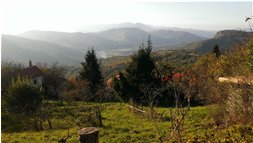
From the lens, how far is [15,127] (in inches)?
622

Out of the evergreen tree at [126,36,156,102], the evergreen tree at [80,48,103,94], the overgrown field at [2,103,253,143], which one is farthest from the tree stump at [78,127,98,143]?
the evergreen tree at [80,48,103,94]

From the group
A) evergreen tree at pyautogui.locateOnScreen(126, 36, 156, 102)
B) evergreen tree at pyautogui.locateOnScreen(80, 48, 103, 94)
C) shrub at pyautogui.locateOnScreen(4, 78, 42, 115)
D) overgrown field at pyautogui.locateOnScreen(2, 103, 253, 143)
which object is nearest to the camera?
overgrown field at pyautogui.locateOnScreen(2, 103, 253, 143)

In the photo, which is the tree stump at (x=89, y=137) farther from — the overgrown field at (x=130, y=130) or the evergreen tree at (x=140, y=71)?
the evergreen tree at (x=140, y=71)

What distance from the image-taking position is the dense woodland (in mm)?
9344

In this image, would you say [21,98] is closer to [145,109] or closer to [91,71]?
[145,109]

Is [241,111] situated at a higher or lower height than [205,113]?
higher

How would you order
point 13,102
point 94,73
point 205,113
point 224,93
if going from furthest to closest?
1. point 94,73
2. point 13,102
3. point 205,113
4. point 224,93

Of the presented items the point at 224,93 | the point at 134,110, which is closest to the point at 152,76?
the point at 134,110

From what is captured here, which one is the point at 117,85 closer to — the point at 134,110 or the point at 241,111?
the point at 134,110

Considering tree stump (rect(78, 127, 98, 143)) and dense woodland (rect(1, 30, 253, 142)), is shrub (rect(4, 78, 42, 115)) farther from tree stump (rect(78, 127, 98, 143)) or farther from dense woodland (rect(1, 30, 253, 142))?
tree stump (rect(78, 127, 98, 143))

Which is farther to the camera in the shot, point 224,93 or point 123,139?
point 224,93

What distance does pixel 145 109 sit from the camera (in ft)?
63.0

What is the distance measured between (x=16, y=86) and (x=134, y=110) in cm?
691

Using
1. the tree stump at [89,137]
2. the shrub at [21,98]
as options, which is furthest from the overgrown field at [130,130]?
the tree stump at [89,137]
